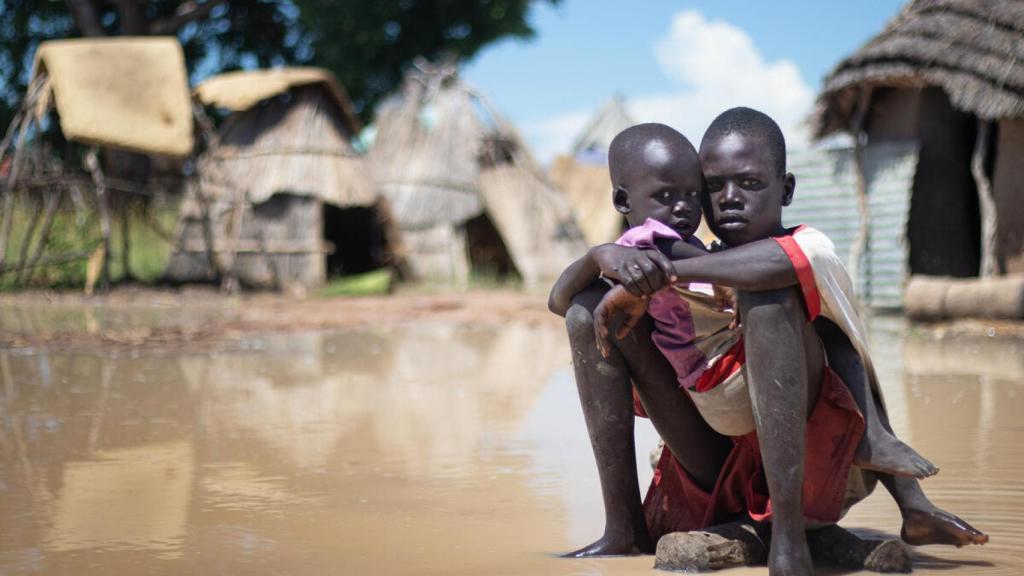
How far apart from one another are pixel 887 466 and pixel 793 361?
0.29 m

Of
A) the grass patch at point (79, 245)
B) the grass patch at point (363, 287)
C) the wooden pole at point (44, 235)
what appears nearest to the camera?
the wooden pole at point (44, 235)

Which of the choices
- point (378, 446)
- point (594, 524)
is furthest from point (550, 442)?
point (594, 524)

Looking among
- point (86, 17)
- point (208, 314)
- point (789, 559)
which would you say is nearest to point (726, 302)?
point (789, 559)

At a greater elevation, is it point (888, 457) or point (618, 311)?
point (618, 311)

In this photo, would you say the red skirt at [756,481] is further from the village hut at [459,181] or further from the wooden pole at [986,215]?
the village hut at [459,181]

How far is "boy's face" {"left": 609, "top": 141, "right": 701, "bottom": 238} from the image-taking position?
2.13 metres

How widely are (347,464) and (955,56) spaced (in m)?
6.82

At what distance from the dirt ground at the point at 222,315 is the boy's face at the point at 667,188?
16.3 feet

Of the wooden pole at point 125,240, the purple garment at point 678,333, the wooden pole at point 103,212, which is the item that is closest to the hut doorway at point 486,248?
the wooden pole at point 125,240

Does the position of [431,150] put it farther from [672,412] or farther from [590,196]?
[672,412]

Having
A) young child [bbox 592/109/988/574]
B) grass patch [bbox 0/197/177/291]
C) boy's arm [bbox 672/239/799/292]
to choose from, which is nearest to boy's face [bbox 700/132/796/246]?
young child [bbox 592/109/988/574]

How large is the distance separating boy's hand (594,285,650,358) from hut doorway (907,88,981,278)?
332 inches

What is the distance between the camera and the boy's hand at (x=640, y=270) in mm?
1931

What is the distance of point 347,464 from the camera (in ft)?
11.2
